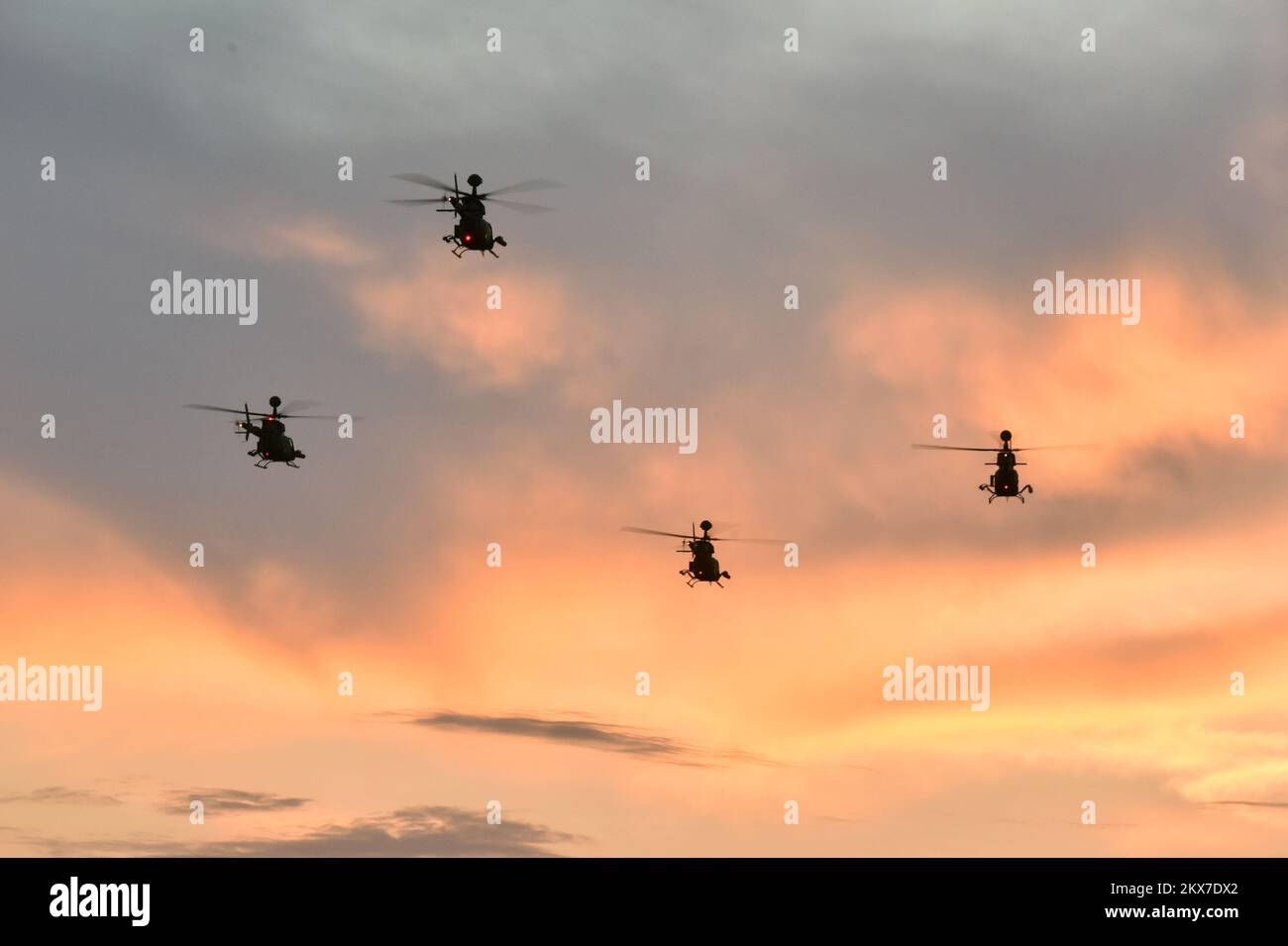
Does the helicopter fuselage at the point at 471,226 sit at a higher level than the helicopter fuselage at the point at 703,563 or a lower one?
higher

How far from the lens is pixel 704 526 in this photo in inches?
3440

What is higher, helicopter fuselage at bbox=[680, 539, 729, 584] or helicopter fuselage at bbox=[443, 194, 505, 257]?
helicopter fuselage at bbox=[443, 194, 505, 257]
